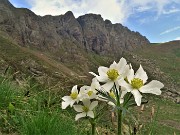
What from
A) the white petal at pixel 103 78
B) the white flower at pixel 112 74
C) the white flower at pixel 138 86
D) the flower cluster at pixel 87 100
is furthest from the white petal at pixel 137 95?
the flower cluster at pixel 87 100

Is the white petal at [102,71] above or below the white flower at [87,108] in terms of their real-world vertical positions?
above

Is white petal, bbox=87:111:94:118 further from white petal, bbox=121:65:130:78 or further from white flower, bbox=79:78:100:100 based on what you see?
white petal, bbox=121:65:130:78

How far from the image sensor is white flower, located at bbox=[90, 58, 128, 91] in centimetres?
274

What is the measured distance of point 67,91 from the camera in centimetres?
644

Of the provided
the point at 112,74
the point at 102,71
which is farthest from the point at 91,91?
the point at 112,74

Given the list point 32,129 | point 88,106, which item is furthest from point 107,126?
point 88,106

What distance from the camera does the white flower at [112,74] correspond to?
108 inches

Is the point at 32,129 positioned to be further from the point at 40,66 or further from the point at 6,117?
the point at 40,66

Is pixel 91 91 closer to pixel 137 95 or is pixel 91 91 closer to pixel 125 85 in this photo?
pixel 125 85

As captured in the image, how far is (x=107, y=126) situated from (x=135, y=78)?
3660 millimetres

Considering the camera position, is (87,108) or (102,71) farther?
(87,108)

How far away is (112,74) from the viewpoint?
2770 millimetres

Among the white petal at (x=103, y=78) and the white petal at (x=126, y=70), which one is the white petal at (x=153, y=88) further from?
the white petal at (x=103, y=78)

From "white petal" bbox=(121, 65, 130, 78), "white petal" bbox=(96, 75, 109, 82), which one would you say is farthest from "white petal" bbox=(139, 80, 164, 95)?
"white petal" bbox=(96, 75, 109, 82)
